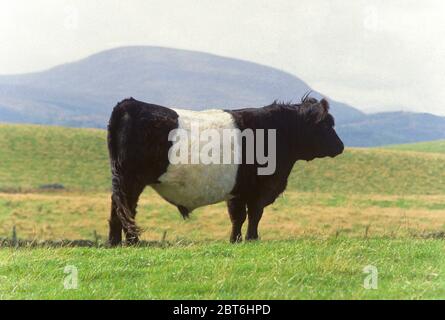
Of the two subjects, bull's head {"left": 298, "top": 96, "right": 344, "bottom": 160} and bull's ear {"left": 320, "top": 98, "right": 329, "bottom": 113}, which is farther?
bull's ear {"left": 320, "top": 98, "right": 329, "bottom": 113}

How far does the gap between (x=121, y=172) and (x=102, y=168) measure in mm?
47005

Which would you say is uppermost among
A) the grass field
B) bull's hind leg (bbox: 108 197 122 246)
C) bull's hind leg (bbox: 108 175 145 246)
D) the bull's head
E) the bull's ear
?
the bull's ear

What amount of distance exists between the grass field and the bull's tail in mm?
620

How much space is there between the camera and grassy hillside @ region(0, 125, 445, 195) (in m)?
53.0

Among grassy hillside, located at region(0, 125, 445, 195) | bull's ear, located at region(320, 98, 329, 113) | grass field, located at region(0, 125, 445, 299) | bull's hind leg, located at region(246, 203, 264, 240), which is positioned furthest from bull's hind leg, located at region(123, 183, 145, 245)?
grassy hillside, located at region(0, 125, 445, 195)

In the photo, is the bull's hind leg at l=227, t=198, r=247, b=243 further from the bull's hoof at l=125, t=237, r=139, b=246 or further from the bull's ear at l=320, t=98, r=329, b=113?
the bull's ear at l=320, t=98, r=329, b=113

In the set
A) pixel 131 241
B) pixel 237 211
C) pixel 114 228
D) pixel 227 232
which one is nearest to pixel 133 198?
pixel 114 228

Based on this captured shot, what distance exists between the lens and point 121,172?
11.0 m

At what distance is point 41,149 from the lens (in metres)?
64.7

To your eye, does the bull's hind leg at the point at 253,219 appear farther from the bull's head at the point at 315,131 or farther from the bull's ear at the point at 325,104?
the bull's ear at the point at 325,104

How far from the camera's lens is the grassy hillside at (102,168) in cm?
5297

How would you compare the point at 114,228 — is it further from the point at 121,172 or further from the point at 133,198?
the point at 121,172
